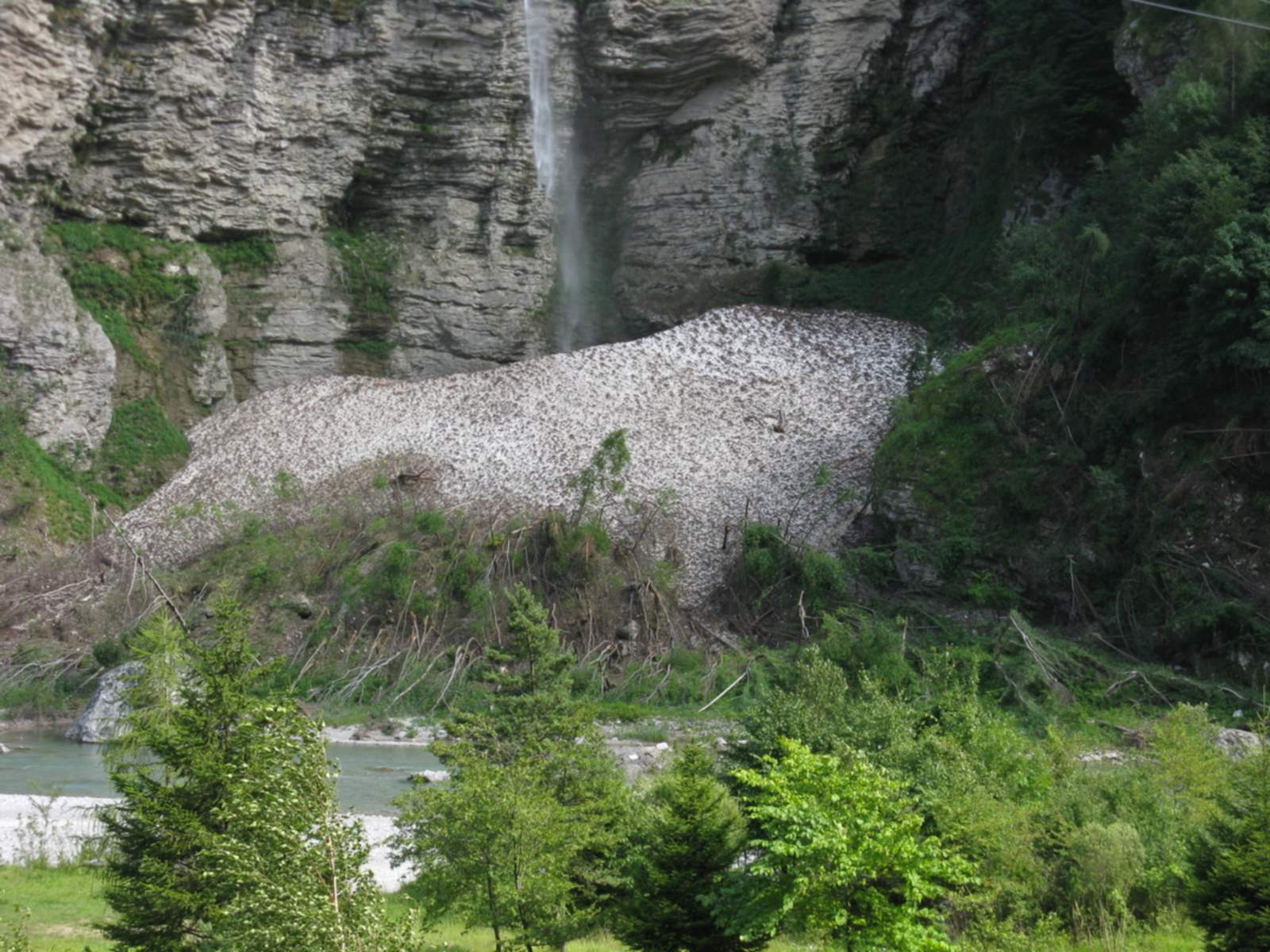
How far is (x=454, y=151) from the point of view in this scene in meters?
32.2

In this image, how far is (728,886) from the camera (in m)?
7.94

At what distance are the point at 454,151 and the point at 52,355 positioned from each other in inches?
440

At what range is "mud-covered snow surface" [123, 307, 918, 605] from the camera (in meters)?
24.1

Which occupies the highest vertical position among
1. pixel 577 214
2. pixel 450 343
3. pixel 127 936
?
pixel 577 214

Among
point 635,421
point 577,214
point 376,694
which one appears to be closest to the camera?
point 376,694

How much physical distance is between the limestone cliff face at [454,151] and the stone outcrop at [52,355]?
2.27 m

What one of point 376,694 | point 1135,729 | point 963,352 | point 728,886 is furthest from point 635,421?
point 728,886

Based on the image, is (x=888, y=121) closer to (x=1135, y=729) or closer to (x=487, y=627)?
(x=487, y=627)

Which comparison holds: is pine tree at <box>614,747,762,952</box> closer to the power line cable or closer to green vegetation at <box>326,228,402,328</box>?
the power line cable

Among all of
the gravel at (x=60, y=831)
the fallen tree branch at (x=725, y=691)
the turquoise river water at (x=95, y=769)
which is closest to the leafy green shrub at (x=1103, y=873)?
the gravel at (x=60, y=831)

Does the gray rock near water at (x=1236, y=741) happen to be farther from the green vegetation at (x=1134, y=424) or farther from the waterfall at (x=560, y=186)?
the waterfall at (x=560, y=186)

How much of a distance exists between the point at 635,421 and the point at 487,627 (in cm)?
713

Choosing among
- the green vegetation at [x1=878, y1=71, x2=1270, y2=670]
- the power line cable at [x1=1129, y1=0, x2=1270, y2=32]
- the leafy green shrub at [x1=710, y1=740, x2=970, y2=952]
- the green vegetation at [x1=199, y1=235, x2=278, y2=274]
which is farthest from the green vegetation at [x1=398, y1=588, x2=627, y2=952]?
the green vegetation at [x1=199, y1=235, x2=278, y2=274]

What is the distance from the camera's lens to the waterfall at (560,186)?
32.5m
